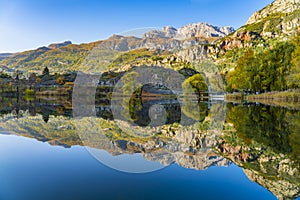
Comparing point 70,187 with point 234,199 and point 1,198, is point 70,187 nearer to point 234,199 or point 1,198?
point 1,198

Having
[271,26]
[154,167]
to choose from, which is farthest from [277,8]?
[154,167]

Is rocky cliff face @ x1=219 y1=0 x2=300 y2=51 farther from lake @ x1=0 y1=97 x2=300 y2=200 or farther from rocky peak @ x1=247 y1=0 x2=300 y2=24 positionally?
lake @ x1=0 y1=97 x2=300 y2=200

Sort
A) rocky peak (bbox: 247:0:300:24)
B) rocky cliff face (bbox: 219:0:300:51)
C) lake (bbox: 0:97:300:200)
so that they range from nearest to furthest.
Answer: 1. lake (bbox: 0:97:300:200)
2. rocky cliff face (bbox: 219:0:300:51)
3. rocky peak (bbox: 247:0:300:24)

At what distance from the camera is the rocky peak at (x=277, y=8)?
172m

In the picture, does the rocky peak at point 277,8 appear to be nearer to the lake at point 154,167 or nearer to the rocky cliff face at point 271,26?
the rocky cliff face at point 271,26

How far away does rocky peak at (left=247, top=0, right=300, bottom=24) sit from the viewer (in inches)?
6757

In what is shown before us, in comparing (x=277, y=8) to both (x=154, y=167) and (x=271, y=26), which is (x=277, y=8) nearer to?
(x=271, y=26)

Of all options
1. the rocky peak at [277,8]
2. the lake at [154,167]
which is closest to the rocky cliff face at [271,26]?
the rocky peak at [277,8]

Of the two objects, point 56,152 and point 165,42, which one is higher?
point 165,42

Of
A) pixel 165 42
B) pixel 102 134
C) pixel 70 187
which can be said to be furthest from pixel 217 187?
pixel 165 42

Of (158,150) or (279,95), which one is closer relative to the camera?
(158,150)

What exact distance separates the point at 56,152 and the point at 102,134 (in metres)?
3.59

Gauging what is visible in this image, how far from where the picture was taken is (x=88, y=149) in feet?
28.6

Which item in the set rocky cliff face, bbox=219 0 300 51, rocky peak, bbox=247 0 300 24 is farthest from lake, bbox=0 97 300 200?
rocky peak, bbox=247 0 300 24
